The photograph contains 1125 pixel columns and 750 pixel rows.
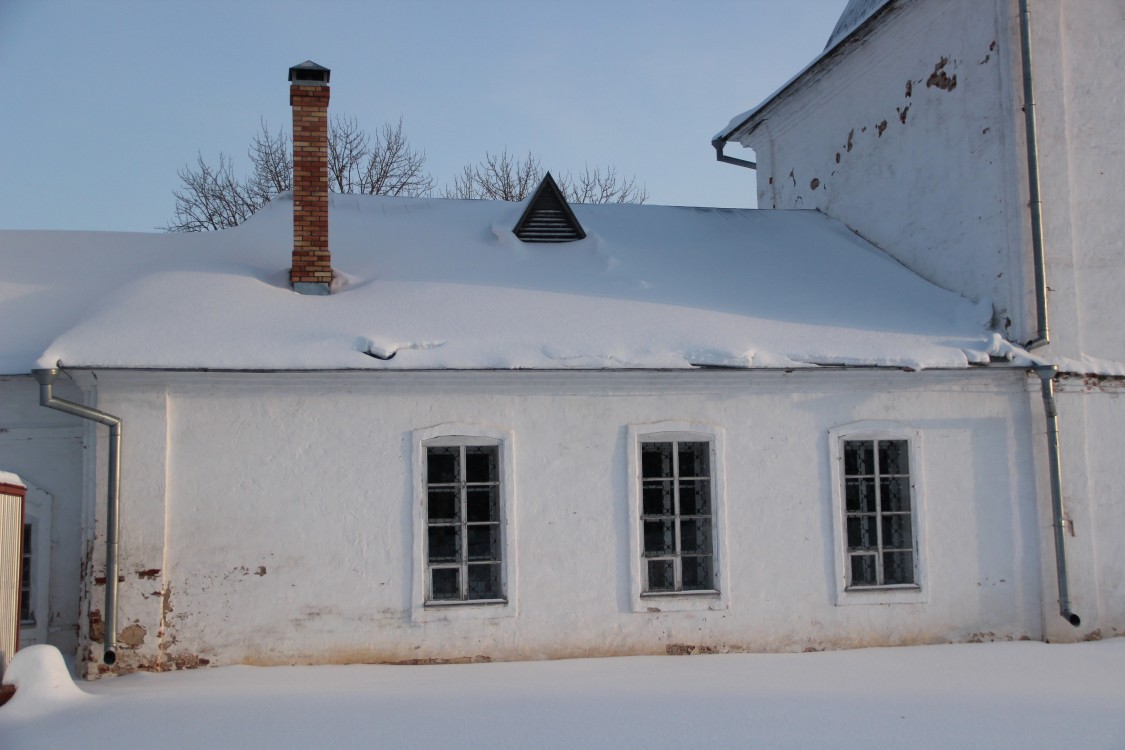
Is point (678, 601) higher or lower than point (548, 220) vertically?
lower

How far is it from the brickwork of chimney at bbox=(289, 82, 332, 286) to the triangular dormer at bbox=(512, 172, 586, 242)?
2.21 meters

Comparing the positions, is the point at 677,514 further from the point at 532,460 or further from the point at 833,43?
the point at 833,43

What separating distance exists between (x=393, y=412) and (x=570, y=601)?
6.94 feet

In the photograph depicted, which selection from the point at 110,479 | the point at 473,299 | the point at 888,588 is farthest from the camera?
the point at 473,299

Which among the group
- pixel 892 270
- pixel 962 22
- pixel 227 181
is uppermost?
pixel 227 181

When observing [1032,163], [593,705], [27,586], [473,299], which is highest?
[1032,163]

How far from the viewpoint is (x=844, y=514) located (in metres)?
9.02

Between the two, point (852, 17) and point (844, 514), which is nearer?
point (844, 514)

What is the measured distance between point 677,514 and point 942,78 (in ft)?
18.4

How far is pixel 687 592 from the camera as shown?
869 centimetres

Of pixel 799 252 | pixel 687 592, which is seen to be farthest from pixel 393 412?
pixel 799 252

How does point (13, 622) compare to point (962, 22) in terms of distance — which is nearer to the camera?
point (13, 622)

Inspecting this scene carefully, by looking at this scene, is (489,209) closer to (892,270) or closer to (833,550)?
(892,270)

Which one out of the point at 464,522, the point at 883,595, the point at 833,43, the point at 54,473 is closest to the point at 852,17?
the point at 833,43
